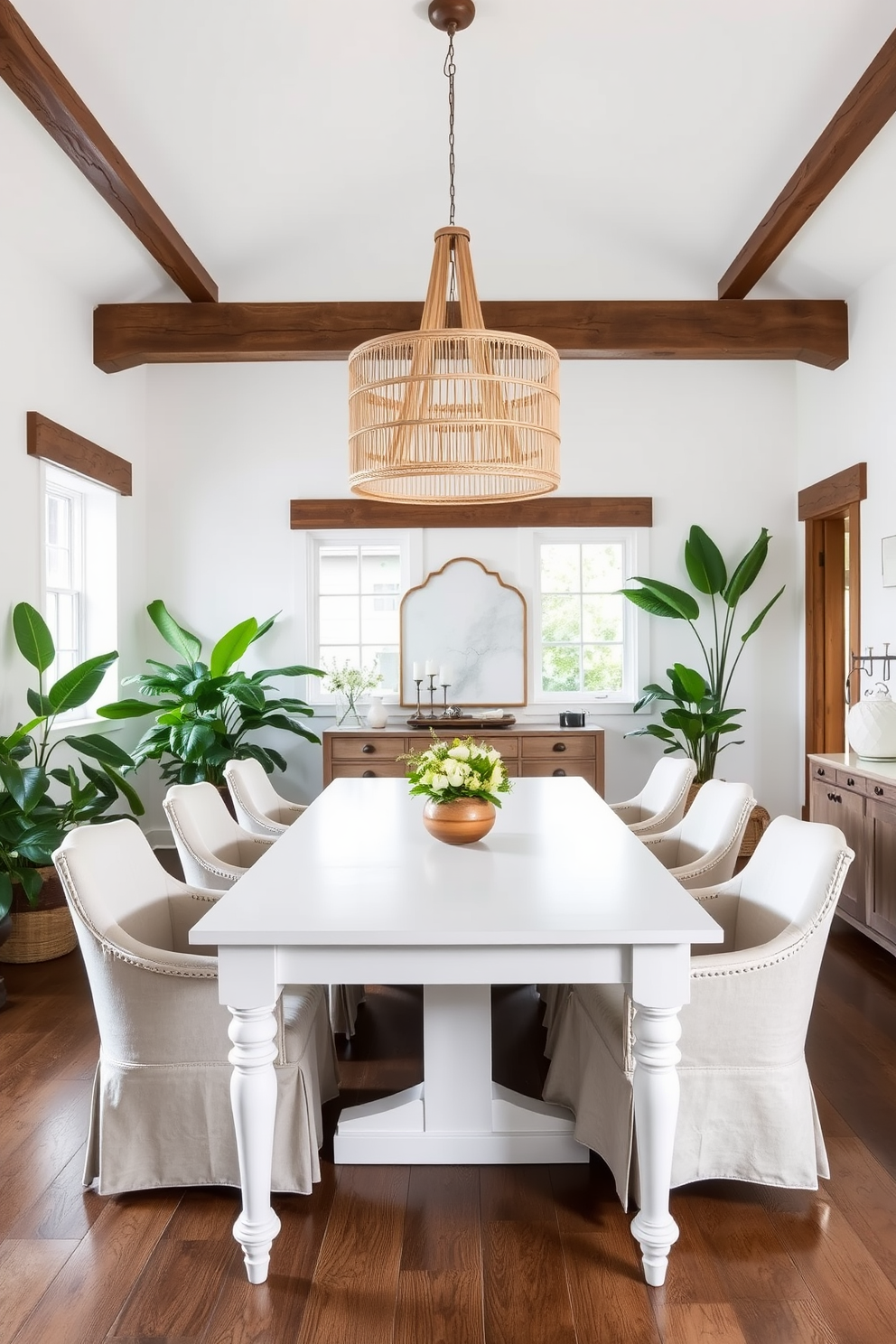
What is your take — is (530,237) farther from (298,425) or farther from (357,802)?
(357,802)

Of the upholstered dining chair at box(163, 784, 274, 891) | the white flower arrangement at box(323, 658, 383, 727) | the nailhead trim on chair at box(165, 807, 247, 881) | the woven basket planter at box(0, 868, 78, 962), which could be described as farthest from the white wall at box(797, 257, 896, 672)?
the woven basket planter at box(0, 868, 78, 962)

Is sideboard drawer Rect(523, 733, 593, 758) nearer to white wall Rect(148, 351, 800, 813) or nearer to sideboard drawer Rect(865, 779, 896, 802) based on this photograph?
white wall Rect(148, 351, 800, 813)

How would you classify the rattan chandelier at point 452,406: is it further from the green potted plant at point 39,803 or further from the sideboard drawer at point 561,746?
the sideboard drawer at point 561,746

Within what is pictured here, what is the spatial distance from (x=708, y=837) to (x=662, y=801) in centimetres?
66

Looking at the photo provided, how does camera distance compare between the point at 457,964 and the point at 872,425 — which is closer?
the point at 457,964

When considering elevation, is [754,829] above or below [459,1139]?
above

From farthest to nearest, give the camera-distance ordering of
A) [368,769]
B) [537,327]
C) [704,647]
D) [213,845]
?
[704,647]
[368,769]
[537,327]
[213,845]

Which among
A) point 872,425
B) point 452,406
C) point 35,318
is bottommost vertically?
point 452,406

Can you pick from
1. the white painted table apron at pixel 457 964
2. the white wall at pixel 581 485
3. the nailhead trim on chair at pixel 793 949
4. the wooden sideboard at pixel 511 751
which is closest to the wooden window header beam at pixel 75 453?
the white wall at pixel 581 485

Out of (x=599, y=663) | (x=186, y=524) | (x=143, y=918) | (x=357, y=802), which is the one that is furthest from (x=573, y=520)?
(x=143, y=918)

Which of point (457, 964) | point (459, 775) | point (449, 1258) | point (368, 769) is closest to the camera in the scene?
point (457, 964)

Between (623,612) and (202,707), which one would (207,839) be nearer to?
(202,707)

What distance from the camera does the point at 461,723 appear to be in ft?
18.8

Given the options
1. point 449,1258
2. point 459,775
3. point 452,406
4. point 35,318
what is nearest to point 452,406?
point 452,406
